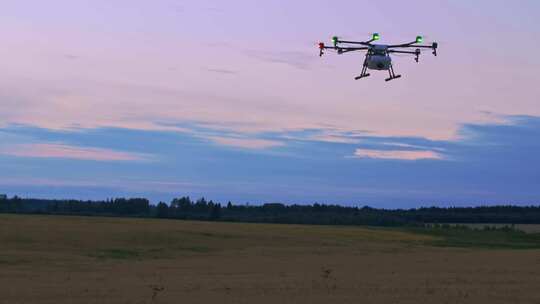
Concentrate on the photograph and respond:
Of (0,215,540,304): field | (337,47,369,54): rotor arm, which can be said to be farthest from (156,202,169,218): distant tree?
(337,47,369,54): rotor arm

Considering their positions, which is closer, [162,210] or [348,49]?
[348,49]

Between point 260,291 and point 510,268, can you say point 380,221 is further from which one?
point 260,291

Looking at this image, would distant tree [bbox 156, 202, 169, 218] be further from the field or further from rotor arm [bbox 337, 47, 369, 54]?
rotor arm [bbox 337, 47, 369, 54]

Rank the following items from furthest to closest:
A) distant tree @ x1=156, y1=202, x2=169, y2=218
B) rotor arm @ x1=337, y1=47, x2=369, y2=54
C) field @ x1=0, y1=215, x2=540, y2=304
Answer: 1. distant tree @ x1=156, y1=202, x2=169, y2=218
2. rotor arm @ x1=337, y1=47, x2=369, y2=54
3. field @ x1=0, y1=215, x2=540, y2=304

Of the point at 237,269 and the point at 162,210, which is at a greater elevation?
the point at 162,210

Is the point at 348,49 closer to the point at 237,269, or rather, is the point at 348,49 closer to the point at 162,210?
the point at 237,269

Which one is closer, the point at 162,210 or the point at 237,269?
the point at 237,269

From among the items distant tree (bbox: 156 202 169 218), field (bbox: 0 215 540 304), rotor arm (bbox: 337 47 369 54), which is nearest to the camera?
field (bbox: 0 215 540 304)

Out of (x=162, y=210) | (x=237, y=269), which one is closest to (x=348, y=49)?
(x=237, y=269)

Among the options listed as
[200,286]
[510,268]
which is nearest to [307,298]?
[200,286]
